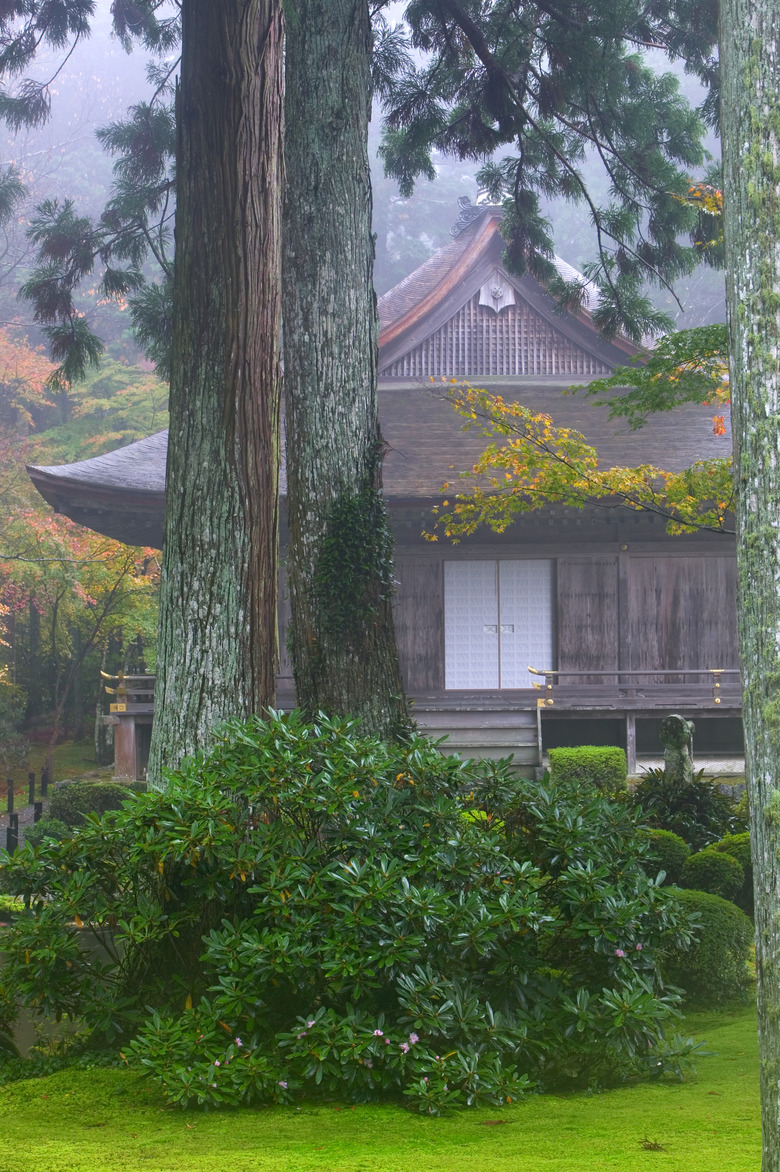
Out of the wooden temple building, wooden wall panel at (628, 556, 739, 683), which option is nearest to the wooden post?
the wooden temple building

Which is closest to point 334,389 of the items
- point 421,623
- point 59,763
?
point 421,623

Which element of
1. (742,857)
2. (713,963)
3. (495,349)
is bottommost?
(713,963)

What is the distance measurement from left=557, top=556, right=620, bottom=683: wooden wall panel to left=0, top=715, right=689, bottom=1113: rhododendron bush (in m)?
10.6

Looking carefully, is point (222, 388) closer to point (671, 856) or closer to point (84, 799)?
point (671, 856)

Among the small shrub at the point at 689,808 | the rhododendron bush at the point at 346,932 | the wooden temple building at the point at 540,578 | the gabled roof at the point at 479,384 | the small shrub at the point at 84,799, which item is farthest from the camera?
the gabled roof at the point at 479,384

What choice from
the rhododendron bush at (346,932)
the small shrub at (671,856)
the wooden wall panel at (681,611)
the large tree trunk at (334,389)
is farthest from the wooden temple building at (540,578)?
the rhododendron bush at (346,932)

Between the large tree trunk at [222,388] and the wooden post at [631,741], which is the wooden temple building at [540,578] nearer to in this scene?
the wooden post at [631,741]

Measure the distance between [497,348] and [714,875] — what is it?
11442 mm

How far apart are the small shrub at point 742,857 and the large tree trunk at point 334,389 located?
2932 millimetres

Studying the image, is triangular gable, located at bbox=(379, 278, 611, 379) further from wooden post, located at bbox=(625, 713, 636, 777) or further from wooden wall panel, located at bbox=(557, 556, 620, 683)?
wooden post, located at bbox=(625, 713, 636, 777)

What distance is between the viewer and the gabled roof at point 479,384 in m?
14.5

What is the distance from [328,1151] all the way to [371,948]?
665mm

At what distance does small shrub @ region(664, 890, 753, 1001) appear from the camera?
5430 millimetres

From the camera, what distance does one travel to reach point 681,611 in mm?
14609
